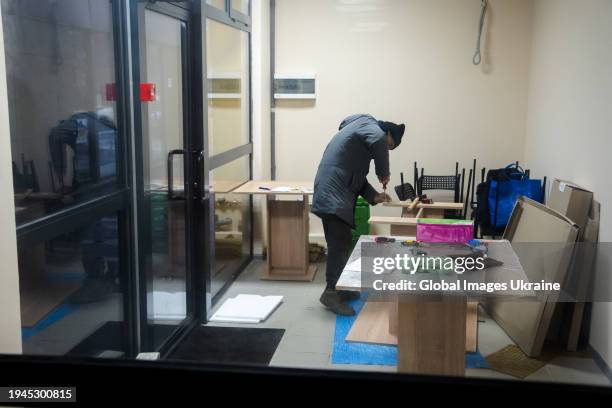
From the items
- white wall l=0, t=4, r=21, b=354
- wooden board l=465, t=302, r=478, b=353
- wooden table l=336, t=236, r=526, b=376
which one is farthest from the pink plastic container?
white wall l=0, t=4, r=21, b=354

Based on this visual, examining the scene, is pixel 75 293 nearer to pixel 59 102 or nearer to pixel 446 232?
pixel 59 102

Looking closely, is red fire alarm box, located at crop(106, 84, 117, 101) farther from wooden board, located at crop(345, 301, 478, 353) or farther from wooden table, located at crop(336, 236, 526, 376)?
wooden board, located at crop(345, 301, 478, 353)

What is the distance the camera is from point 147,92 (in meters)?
3.24

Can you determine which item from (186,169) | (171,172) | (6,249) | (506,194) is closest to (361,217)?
(506,194)

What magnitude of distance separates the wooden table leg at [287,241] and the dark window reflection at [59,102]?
2.32 metres

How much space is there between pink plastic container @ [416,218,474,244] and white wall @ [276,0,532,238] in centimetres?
276

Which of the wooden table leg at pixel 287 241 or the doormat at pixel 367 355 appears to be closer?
the doormat at pixel 367 355

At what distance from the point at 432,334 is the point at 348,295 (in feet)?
5.60

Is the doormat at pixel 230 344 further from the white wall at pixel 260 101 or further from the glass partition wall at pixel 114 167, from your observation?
the white wall at pixel 260 101

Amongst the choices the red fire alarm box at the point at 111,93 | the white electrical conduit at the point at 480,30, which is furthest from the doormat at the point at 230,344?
the white electrical conduit at the point at 480,30

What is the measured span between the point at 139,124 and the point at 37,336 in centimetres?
120

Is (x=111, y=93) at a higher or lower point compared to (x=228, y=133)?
higher

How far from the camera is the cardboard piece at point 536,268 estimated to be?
3.61m

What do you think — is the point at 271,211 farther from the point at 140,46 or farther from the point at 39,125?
the point at 39,125
